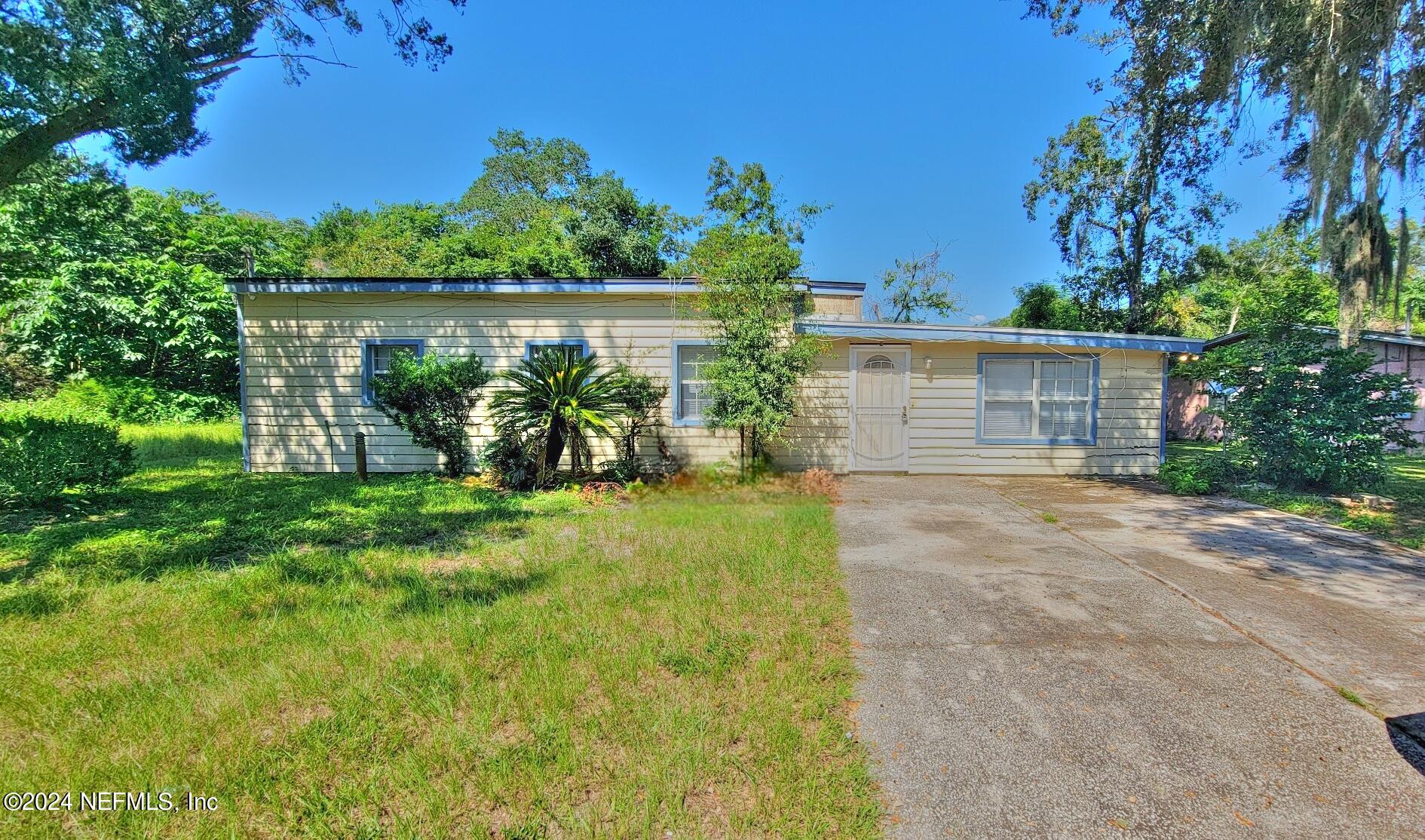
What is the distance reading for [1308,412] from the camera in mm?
7332

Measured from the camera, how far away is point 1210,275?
1565cm

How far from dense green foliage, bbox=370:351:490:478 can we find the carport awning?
5208mm

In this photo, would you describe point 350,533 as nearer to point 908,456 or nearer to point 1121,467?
point 908,456

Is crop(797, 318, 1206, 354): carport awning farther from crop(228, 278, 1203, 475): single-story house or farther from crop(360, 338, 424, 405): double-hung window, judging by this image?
crop(360, 338, 424, 405): double-hung window

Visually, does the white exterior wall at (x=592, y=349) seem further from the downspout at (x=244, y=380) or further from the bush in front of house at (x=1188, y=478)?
the bush in front of house at (x=1188, y=478)

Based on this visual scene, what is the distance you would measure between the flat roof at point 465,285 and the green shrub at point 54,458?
2963mm

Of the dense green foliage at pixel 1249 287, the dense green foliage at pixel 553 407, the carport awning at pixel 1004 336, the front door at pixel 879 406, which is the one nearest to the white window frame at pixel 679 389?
the dense green foliage at pixel 553 407

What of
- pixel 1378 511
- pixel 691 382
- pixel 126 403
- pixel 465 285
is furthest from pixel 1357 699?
pixel 126 403

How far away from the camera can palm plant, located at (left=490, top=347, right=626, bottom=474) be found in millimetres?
7301

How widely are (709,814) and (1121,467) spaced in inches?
390

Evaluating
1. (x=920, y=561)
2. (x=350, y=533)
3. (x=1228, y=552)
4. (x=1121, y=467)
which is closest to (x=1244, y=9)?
(x=1121, y=467)

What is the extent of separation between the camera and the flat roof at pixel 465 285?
27.6 feet

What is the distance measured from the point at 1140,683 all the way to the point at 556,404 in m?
6.34

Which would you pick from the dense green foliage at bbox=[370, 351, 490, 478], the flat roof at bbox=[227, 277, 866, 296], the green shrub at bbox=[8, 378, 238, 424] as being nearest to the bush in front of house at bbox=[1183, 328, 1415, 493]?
the flat roof at bbox=[227, 277, 866, 296]
